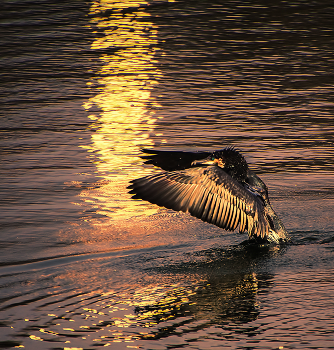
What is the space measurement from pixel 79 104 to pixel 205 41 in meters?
5.28

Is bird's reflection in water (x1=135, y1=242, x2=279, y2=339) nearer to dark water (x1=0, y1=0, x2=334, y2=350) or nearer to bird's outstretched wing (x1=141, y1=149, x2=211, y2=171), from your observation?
dark water (x1=0, y1=0, x2=334, y2=350)

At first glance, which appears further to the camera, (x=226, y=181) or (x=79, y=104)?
(x=79, y=104)

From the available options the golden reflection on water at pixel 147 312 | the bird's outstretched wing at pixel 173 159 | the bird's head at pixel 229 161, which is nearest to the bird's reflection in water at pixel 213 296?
the golden reflection on water at pixel 147 312

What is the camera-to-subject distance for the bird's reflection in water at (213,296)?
4668 mm

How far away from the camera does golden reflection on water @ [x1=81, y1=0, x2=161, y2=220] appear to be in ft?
25.2

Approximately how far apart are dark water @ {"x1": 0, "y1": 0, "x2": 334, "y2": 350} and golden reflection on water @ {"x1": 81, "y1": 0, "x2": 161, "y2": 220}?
33 mm

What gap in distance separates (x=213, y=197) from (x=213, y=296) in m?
1.20

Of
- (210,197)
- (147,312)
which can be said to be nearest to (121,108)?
(210,197)

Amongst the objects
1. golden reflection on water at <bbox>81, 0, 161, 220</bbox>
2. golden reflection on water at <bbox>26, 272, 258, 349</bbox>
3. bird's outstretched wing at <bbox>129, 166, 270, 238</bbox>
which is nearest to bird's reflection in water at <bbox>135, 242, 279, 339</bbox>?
golden reflection on water at <bbox>26, 272, 258, 349</bbox>

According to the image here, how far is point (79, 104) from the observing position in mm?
11234

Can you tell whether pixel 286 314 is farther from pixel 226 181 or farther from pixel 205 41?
pixel 205 41

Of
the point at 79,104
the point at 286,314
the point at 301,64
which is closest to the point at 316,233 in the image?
the point at 286,314

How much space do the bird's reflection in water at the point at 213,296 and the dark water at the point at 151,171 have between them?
2 cm

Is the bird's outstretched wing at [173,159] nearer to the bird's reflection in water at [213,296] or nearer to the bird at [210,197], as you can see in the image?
the bird at [210,197]
